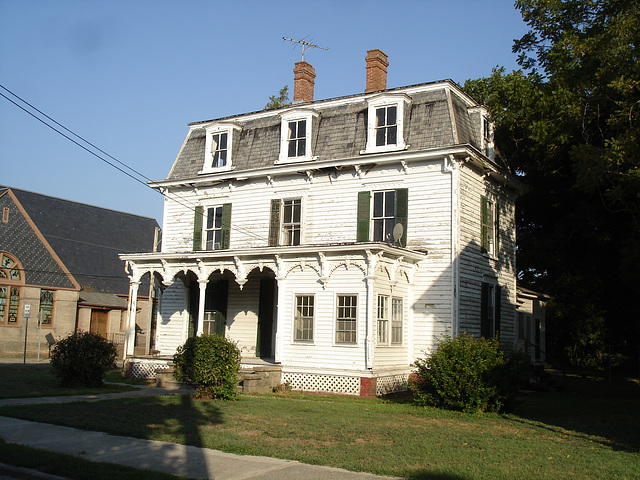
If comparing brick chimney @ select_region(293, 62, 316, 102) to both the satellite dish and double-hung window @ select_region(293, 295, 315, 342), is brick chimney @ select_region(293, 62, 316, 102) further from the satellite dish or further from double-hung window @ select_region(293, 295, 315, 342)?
double-hung window @ select_region(293, 295, 315, 342)

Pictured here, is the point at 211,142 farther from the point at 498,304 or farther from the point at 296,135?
the point at 498,304

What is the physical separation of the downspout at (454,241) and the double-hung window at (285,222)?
5.71 m

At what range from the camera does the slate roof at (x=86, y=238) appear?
38.6 meters

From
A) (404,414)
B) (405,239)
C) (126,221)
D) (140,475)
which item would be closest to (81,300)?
(126,221)

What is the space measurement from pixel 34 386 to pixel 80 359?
1.56 m

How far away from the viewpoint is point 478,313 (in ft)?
72.0

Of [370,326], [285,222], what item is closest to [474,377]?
[370,326]

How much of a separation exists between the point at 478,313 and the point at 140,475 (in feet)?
52.6

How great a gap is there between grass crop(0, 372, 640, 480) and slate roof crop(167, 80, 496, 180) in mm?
9229

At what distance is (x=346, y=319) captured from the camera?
1992 cm

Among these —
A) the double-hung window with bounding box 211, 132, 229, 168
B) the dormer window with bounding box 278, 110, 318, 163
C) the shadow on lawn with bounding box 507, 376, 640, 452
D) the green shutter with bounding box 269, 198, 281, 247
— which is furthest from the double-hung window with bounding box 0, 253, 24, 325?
the shadow on lawn with bounding box 507, 376, 640, 452

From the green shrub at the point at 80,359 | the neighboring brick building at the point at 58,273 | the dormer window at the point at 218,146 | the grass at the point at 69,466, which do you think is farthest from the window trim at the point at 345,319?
the neighboring brick building at the point at 58,273

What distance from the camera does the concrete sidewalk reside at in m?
8.33

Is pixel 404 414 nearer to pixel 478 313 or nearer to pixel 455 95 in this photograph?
pixel 478 313
